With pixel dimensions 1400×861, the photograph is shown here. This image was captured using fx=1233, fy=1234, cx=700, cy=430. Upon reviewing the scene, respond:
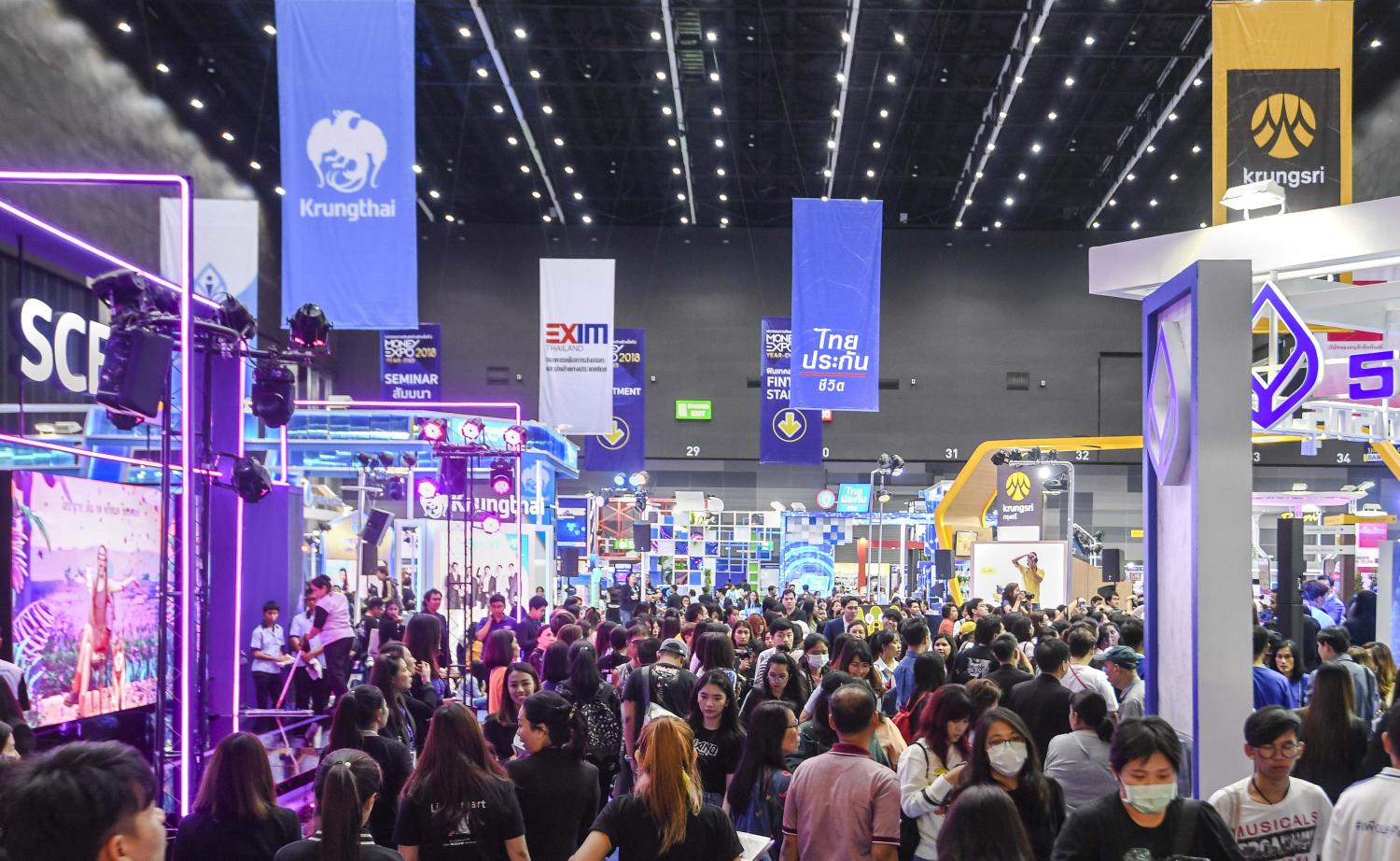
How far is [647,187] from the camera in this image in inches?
1089

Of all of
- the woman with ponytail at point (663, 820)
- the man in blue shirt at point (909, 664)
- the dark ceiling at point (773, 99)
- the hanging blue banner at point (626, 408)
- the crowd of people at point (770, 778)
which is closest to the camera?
the crowd of people at point (770, 778)

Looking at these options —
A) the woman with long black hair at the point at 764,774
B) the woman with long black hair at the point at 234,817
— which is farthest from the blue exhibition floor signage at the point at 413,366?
the woman with long black hair at the point at 234,817

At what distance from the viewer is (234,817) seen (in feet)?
10.8

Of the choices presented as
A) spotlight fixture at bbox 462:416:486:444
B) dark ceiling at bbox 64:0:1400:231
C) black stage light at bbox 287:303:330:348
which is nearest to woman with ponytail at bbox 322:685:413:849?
black stage light at bbox 287:303:330:348

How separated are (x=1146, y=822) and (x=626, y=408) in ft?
57.2

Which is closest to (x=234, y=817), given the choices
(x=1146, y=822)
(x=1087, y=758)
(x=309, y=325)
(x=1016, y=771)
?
(x=1016, y=771)

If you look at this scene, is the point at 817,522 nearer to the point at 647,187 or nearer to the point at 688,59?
the point at 647,187

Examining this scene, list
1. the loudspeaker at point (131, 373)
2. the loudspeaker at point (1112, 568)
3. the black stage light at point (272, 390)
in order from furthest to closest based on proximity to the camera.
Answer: the loudspeaker at point (1112, 568) → the black stage light at point (272, 390) → the loudspeaker at point (131, 373)

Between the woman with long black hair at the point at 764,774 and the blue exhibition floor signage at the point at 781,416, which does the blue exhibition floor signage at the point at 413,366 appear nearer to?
the blue exhibition floor signage at the point at 781,416

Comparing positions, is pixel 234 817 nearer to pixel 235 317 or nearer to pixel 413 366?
pixel 235 317

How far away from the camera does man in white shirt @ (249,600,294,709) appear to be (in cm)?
1092

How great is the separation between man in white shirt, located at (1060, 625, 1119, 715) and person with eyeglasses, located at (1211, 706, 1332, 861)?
2.09m

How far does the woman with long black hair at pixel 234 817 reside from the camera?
3.27 meters

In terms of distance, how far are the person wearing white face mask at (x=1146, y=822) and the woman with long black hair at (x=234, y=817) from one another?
205 cm
